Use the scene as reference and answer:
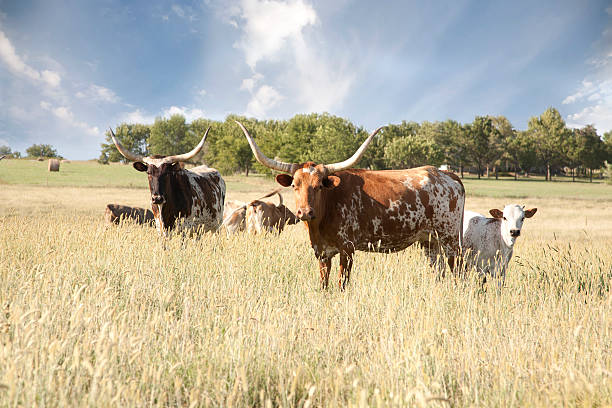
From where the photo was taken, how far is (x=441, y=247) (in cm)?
665

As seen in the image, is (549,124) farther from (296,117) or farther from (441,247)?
(441,247)

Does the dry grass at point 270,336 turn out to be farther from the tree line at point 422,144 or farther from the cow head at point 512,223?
the tree line at point 422,144

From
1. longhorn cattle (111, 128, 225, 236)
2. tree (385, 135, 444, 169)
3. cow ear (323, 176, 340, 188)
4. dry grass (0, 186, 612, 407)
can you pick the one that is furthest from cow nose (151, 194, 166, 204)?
tree (385, 135, 444, 169)

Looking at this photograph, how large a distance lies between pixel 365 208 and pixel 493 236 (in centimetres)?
314

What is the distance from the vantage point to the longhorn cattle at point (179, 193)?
734 cm

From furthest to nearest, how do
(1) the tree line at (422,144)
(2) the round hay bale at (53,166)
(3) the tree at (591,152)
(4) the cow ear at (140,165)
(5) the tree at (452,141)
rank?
(5) the tree at (452,141)
(3) the tree at (591,152)
(1) the tree line at (422,144)
(2) the round hay bale at (53,166)
(4) the cow ear at (140,165)

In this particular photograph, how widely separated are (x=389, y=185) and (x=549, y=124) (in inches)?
4187

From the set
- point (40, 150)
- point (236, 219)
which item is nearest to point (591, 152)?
point (236, 219)

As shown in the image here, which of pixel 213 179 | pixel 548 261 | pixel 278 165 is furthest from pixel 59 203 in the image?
pixel 548 261

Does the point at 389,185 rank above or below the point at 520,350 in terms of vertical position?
above

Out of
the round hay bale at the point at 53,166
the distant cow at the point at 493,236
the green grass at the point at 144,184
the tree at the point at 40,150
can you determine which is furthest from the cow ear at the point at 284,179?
the tree at the point at 40,150

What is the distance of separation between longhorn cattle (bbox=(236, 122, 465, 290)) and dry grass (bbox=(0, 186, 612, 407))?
58cm

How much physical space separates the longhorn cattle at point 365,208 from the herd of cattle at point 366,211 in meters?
0.01

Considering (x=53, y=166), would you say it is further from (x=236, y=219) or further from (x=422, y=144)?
(x=422, y=144)
